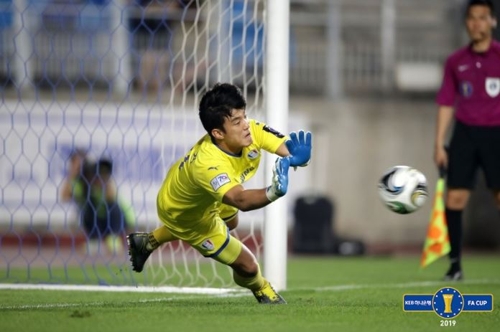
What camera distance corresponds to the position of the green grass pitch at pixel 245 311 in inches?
227

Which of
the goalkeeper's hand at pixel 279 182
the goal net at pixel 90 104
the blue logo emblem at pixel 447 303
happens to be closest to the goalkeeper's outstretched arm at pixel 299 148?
the goalkeeper's hand at pixel 279 182

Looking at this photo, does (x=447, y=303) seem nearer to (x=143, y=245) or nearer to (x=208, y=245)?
(x=208, y=245)

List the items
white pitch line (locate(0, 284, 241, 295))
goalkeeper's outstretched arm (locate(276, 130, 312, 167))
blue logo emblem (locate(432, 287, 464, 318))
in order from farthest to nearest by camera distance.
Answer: white pitch line (locate(0, 284, 241, 295)) → goalkeeper's outstretched arm (locate(276, 130, 312, 167)) → blue logo emblem (locate(432, 287, 464, 318))

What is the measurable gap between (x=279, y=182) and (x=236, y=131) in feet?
2.02

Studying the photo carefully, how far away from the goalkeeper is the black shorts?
2.52m

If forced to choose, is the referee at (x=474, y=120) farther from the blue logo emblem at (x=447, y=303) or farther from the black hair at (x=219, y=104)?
the black hair at (x=219, y=104)

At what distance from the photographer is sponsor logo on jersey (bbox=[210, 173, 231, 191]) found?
6441mm

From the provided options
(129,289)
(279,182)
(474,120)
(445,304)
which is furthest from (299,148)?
(474,120)

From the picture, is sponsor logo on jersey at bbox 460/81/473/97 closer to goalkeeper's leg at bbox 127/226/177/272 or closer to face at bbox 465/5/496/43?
face at bbox 465/5/496/43

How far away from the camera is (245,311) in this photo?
6.48 m

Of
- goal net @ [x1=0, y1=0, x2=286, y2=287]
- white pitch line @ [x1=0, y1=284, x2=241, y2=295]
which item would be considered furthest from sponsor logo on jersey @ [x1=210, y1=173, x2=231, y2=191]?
goal net @ [x1=0, y1=0, x2=286, y2=287]

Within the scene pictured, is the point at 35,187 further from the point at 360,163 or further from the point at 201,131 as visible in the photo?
the point at 360,163

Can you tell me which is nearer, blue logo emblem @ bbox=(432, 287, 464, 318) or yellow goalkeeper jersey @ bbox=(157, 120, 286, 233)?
blue logo emblem @ bbox=(432, 287, 464, 318)

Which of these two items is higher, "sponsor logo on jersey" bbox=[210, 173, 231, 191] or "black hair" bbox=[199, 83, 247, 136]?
"black hair" bbox=[199, 83, 247, 136]
